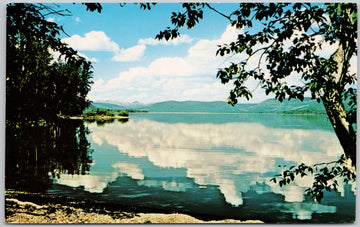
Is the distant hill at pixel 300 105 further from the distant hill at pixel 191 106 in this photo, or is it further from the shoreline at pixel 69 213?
the shoreline at pixel 69 213

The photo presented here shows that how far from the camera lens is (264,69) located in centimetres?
414

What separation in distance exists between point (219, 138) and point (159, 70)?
18.3 meters

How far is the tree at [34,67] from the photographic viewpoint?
4.73 m

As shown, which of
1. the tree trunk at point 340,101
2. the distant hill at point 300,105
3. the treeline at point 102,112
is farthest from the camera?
the treeline at point 102,112

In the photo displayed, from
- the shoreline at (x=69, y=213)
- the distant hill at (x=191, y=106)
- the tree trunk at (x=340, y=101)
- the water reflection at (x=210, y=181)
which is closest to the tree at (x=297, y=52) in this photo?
the tree trunk at (x=340, y=101)

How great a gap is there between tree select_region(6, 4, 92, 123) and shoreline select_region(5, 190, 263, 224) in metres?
2.01

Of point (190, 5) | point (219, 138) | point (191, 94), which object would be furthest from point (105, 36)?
point (219, 138)

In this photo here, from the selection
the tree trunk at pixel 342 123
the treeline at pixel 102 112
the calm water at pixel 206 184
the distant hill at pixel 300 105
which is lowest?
the calm water at pixel 206 184

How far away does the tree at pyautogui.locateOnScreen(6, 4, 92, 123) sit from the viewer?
4.73m

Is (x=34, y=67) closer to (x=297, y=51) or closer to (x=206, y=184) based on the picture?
(x=206, y=184)

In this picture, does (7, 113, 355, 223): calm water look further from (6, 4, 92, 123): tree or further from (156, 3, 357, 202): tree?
(6, 4, 92, 123): tree

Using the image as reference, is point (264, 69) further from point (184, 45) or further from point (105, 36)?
point (105, 36)

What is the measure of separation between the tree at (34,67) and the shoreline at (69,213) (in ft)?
6.61

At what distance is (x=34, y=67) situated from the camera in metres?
8.76
